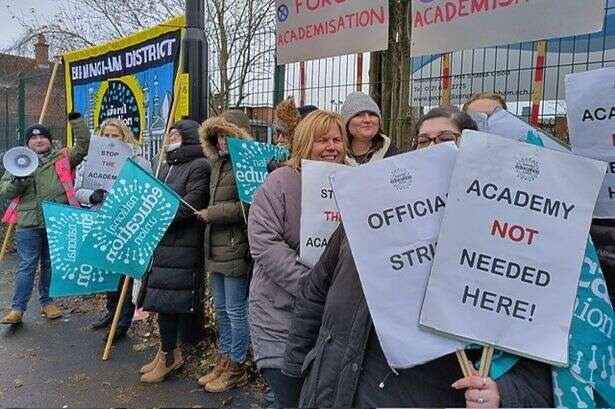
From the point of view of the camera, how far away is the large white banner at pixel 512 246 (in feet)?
4.31

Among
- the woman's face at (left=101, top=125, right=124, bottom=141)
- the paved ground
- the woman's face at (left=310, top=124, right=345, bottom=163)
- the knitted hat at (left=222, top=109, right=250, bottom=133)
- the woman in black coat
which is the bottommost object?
the paved ground

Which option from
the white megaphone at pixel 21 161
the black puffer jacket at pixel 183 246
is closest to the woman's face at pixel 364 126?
the black puffer jacket at pixel 183 246

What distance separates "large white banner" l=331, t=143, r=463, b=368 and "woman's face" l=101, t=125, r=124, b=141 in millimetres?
3788

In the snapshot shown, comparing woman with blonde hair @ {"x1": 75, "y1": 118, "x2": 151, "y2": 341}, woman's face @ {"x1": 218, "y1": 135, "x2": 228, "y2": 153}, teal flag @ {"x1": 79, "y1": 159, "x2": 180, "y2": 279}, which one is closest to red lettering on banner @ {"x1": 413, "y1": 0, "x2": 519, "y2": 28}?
woman's face @ {"x1": 218, "y1": 135, "x2": 228, "y2": 153}

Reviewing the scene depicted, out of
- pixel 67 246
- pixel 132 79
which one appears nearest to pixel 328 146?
pixel 67 246

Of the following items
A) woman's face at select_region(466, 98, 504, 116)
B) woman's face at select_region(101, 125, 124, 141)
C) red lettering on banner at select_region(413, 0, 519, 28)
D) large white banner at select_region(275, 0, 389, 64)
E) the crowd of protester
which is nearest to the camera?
the crowd of protester

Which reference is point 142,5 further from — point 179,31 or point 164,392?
point 164,392

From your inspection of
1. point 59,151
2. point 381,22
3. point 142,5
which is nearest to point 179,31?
point 59,151

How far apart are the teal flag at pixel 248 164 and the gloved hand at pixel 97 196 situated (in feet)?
5.90

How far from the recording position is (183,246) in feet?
12.7

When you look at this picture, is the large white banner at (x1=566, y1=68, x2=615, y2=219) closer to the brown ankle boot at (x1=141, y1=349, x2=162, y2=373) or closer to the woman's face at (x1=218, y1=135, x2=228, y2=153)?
the woman's face at (x1=218, y1=135, x2=228, y2=153)

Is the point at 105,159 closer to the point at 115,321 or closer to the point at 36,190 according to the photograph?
the point at 36,190

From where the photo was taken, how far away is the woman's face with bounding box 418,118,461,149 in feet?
6.11

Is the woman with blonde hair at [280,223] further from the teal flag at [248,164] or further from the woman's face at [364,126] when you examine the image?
the teal flag at [248,164]
